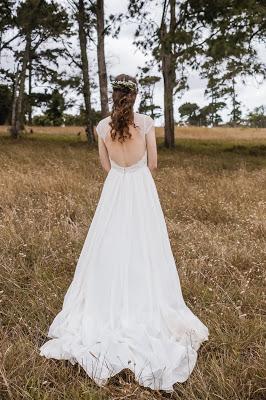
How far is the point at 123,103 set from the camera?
4.07 meters

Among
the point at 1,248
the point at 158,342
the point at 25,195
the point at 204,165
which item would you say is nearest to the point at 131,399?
the point at 158,342

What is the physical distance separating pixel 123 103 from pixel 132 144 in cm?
38

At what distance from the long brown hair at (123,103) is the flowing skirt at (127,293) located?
0.42 metres

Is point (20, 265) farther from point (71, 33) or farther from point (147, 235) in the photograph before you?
point (71, 33)

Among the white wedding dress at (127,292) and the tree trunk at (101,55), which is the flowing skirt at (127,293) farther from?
the tree trunk at (101,55)

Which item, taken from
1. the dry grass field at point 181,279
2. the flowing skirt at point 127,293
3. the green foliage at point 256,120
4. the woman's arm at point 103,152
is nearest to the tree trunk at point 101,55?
the dry grass field at point 181,279

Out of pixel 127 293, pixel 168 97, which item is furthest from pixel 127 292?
pixel 168 97

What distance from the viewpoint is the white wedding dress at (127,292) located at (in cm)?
393

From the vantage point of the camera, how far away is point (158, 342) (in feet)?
13.0

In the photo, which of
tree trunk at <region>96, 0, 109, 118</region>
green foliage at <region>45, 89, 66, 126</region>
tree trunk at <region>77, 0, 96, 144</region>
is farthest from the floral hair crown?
green foliage at <region>45, 89, 66, 126</region>

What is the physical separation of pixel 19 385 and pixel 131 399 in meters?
0.82

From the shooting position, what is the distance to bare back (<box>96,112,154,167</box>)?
4238 mm

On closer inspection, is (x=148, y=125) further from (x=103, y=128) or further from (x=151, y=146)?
(x=103, y=128)

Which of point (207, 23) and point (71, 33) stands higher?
point (71, 33)
